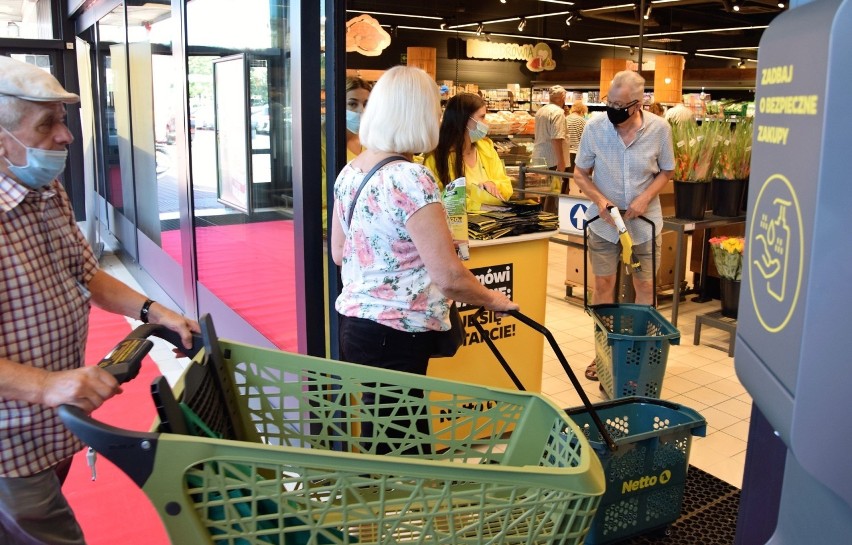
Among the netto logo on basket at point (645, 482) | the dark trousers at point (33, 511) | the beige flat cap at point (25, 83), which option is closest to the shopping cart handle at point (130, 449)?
the dark trousers at point (33, 511)

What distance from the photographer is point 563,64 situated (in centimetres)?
1911

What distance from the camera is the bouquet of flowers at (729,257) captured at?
5.13 m

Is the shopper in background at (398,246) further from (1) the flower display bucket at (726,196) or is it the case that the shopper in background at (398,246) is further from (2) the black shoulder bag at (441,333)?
A: (1) the flower display bucket at (726,196)

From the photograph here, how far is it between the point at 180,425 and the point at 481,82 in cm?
1675

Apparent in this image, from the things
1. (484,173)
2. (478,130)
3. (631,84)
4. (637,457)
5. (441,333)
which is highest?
(631,84)

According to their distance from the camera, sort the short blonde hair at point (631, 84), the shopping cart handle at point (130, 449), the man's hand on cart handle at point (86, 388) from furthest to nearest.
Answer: the short blonde hair at point (631, 84), the man's hand on cart handle at point (86, 388), the shopping cart handle at point (130, 449)

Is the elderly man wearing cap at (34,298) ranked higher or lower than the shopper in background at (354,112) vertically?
lower

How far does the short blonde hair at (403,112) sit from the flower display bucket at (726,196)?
3.91m

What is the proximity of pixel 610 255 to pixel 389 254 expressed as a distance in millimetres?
2590

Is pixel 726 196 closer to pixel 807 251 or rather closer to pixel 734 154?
pixel 734 154

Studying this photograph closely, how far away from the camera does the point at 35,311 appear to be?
181cm

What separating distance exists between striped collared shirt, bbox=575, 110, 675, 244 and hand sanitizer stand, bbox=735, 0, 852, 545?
11.7 feet

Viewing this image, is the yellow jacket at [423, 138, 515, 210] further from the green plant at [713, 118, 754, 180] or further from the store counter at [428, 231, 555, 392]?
the green plant at [713, 118, 754, 180]

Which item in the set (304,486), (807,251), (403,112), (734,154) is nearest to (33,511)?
(304,486)
